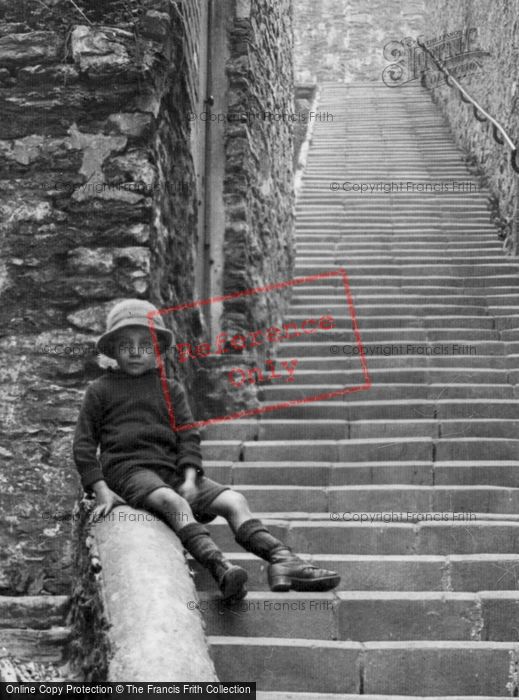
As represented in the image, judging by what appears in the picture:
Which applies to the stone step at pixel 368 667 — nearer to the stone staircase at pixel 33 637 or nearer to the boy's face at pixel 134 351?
the stone staircase at pixel 33 637

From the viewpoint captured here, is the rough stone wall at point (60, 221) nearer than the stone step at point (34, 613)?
No

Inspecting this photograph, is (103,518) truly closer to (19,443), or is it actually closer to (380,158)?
(19,443)

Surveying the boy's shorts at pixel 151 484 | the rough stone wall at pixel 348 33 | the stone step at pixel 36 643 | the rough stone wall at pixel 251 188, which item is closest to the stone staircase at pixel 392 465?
the boy's shorts at pixel 151 484

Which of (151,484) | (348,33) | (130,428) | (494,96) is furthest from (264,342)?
(348,33)

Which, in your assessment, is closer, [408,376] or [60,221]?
[60,221]

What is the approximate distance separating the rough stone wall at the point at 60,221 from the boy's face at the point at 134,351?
588 mm

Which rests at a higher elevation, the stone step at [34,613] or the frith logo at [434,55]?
the frith logo at [434,55]

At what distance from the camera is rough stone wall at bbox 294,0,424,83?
22.8 metres

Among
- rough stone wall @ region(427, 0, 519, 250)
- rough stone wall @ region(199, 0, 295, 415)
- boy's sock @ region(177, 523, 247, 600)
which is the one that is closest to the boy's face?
boy's sock @ region(177, 523, 247, 600)

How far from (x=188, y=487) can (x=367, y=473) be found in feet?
5.89

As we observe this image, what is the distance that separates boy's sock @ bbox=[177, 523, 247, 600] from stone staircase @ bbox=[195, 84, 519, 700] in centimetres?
15

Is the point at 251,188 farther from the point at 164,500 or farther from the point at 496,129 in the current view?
the point at 496,129

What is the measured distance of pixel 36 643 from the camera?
382cm

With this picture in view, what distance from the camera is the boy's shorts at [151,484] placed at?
3416mm
